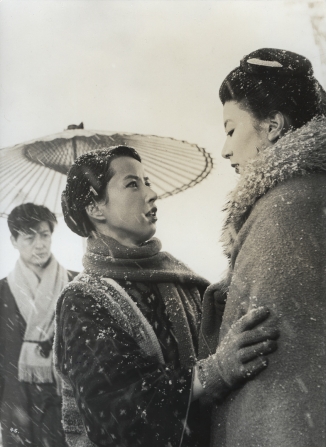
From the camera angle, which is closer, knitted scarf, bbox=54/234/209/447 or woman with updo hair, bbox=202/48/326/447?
woman with updo hair, bbox=202/48/326/447

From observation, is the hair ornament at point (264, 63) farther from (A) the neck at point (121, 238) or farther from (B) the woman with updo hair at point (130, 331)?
(A) the neck at point (121, 238)

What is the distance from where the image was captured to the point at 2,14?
1.68 meters

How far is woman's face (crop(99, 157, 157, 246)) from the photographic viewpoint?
1.48 m

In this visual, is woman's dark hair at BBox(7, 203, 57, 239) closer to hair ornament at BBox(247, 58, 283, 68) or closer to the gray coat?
the gray coat

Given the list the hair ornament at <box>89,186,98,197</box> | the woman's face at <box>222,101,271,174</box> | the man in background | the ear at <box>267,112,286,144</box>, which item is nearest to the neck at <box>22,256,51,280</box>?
the man in background

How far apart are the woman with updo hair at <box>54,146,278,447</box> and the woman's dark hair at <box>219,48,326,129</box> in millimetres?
373

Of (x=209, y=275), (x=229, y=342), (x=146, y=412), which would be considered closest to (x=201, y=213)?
(x=209, y=275)

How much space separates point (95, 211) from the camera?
4.93 feet

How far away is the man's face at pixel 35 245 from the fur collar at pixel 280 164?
1.78 feet

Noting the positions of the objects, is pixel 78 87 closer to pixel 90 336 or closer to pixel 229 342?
pixel 90 336

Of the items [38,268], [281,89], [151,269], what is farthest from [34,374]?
[281,89]

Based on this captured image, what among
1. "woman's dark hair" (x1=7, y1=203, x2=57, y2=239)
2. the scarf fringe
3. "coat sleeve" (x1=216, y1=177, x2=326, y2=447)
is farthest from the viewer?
"woman's dark hair" (x1=7, y1=203, x2=57, y2=239)

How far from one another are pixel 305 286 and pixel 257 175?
285 millimetres

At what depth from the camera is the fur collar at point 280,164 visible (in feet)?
4.03
